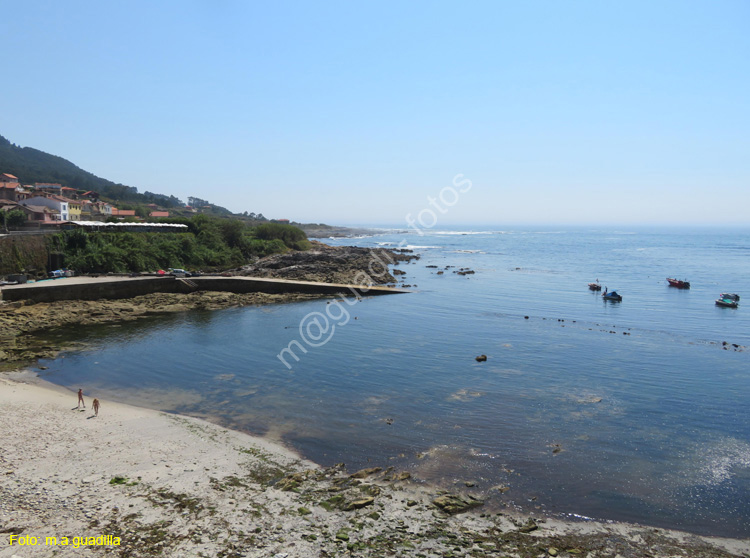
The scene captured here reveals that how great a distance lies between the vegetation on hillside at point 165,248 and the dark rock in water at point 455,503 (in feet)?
145

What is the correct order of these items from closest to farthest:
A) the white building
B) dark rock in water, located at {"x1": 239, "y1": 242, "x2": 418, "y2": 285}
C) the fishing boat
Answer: the fishing boat → dark rock in water, located at {"x1": 239, "y1": 242, "x2": 418, "y2": 285} → the white building

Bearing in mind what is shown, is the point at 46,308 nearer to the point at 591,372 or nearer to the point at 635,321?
the point at 591,372

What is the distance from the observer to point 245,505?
462 inches

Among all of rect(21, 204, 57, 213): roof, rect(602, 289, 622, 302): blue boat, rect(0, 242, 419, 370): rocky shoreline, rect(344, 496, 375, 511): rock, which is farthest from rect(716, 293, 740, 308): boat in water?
rect(21, 204, 57, 213): roof

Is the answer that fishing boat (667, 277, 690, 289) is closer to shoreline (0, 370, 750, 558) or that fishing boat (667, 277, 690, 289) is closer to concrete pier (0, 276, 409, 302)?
concrete pier (0, 276, 409, 302)

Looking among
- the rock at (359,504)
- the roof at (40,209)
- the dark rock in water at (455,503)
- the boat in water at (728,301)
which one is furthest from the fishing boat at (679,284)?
the roof at (40,209)

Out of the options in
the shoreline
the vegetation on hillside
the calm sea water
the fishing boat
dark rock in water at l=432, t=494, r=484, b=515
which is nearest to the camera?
the shoreline

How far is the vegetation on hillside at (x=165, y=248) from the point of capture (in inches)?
1849

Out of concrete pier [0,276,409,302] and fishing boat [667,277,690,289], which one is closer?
concrete pier [0,276,409,302]

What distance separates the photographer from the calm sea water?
44.8 ft

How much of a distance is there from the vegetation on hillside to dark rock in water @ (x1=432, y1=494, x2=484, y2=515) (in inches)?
1741

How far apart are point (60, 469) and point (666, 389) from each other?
74.0 ft

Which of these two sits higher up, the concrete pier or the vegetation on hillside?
the vegetation on hillside

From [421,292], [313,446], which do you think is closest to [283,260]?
[421,292]
